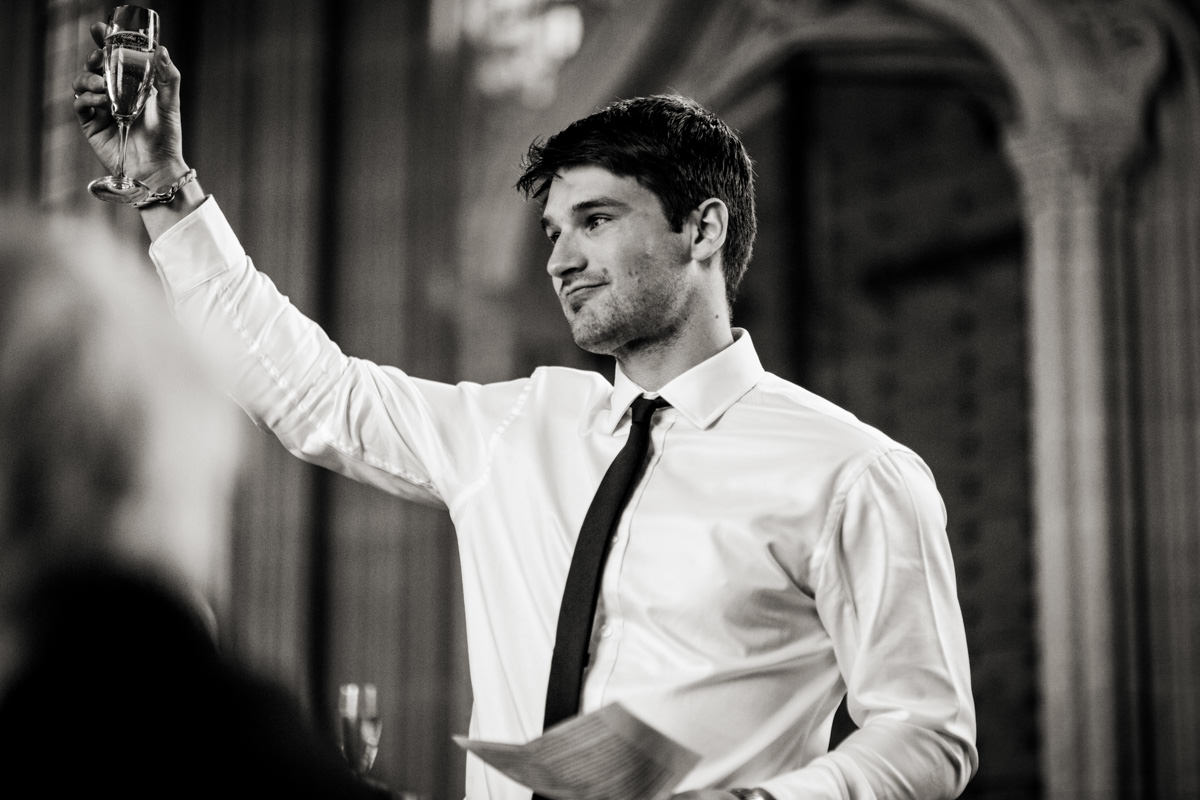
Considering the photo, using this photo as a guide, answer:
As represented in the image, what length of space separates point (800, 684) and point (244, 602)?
7124 millimetres

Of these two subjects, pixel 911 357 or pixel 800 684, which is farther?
pixel 911 357

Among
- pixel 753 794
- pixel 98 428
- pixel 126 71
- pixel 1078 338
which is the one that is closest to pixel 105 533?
pixel 98 428

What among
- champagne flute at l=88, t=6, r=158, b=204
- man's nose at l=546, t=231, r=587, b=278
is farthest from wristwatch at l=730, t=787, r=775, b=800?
champagne flute at l=88, t=6, r=158, b=204

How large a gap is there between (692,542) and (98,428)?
1327 mm

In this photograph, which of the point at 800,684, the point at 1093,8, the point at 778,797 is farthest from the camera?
the point at 1093,8

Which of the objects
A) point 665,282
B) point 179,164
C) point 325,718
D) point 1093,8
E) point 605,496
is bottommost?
point 325,718

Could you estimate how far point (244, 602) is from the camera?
895 cm

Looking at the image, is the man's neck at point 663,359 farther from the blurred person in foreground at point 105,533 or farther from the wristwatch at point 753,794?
the blurred person in foreground at point 105,533

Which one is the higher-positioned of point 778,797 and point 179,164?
point 179,164

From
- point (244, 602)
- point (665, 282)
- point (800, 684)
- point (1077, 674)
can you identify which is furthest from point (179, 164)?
point (244, 602)

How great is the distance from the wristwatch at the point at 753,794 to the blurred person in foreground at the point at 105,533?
3.16 ft

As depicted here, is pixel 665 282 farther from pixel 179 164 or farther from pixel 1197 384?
pixel 1197 384

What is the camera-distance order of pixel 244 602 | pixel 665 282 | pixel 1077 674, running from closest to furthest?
pixel 665 282
pixel 1077 674
pixel 244 602

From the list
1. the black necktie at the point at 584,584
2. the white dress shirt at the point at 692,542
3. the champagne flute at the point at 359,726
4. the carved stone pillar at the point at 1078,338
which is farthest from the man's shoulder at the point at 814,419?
the carved stone pillar at the point at 1078,338
